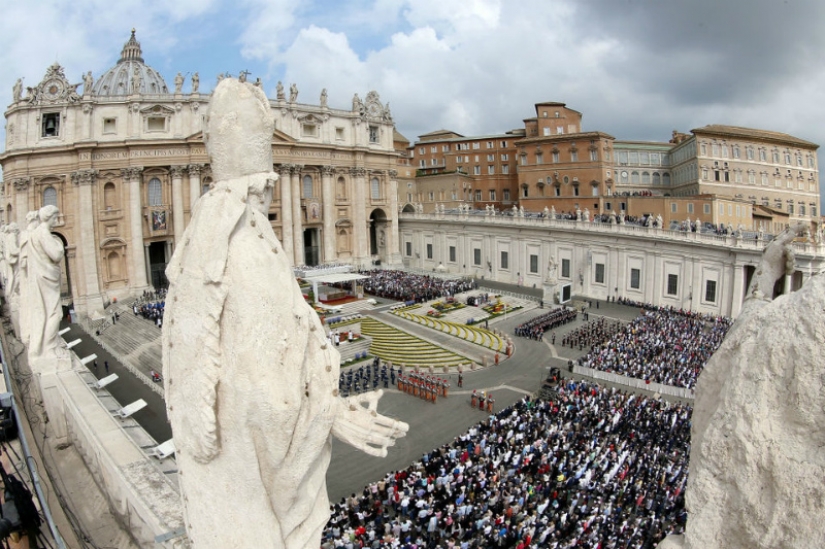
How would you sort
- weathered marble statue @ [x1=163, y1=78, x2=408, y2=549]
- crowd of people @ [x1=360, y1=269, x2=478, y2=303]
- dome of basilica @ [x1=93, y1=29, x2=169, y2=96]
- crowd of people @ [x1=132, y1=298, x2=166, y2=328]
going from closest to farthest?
weathered marble statue @ [x1=163, y1=78, x2=408, y2=549]
crowd of people @ [x1=132, y1=298, x2=166, y2=328]
crowd of people @ [x1=360, y1=269, x2=478, y2=303]
dome of basilica @ [x1=93, y1=29, x2=169, y2=96]

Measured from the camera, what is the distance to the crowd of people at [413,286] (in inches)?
1622

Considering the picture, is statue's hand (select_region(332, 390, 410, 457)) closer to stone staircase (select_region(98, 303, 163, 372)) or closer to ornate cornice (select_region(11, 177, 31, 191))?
stone staircase (select_region(98, 303, 163, 372))

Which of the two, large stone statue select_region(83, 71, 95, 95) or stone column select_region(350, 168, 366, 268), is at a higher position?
large stone statue select_region(83, 71, 95, 95)

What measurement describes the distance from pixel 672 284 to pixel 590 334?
10.1 m

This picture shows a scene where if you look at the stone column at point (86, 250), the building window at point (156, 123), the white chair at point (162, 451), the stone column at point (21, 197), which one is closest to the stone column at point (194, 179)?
the building window at point (156, 123)

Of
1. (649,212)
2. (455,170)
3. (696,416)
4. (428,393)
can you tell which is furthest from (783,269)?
(455,170)

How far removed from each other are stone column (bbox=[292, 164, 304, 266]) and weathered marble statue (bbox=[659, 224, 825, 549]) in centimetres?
4731

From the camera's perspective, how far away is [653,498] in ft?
46.3

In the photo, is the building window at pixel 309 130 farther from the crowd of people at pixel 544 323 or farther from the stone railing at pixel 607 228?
the crowd of people at pixel 544 323

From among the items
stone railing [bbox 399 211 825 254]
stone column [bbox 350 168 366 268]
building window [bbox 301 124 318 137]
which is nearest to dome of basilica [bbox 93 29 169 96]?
building window [bbox 301 124 318 137]

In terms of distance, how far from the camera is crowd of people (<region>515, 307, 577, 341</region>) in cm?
3278

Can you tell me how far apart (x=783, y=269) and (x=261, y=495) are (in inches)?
281

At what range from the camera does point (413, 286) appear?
1720 inches

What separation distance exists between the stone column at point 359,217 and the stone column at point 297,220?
589 centimetres
